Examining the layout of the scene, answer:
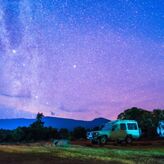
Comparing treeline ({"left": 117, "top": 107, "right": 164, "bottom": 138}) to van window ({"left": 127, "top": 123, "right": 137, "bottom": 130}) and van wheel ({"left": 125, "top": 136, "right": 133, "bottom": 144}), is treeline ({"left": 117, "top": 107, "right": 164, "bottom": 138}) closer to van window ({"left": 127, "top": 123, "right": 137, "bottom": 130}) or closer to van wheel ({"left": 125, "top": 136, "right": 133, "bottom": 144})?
van window ({"left": 127, "top": 123, "right": 137, "bottom": 130})

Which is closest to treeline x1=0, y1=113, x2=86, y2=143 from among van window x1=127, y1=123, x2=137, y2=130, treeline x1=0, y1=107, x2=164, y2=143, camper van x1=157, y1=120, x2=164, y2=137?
treeline x1=0, y1=107, x2=164, y2=143

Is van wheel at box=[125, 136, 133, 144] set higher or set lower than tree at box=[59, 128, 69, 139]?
lower

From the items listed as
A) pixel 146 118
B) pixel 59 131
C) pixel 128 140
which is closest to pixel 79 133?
pixel 59 131

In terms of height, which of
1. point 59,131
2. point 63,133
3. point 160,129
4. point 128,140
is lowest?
point 128,140

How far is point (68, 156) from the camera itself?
23.6m

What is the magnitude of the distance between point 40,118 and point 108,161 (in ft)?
168

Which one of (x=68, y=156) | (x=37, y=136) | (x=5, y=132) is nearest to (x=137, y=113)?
(x=37, y=136)

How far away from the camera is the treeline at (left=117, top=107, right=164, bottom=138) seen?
58000mm

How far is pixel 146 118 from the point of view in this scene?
202 ft

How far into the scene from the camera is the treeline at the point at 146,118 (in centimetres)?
5800

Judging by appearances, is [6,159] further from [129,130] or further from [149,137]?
[149,137]

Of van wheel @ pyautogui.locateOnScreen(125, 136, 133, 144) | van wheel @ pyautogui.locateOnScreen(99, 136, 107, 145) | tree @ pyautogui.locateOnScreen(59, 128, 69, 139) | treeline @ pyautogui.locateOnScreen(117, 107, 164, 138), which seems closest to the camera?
van wheel @ pyautogui.locateOnScreen(99, 136, 107, 145)

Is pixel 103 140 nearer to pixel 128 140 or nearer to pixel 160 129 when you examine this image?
pixel 128 140

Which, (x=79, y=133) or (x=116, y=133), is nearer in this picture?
(x=116, y=133)
